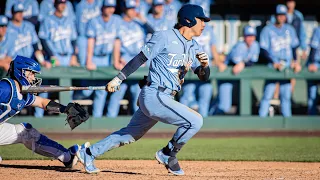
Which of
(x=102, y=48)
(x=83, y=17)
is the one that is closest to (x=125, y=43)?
(x=102, y=48)

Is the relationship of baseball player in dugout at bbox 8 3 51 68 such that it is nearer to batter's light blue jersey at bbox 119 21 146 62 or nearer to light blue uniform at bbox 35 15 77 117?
light blue uniform at bbox 35 15 77 117

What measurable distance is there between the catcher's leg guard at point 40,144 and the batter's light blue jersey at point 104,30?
4.75 m

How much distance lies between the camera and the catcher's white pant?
727 centimetres

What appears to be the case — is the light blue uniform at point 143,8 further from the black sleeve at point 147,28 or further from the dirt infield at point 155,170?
the dirt infield at point 155,170

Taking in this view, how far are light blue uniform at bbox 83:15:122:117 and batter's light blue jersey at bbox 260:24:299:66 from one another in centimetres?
259

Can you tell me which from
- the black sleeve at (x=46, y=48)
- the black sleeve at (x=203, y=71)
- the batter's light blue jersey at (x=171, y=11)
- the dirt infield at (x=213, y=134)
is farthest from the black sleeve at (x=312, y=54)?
the black sleeve at (x=203, y=71)

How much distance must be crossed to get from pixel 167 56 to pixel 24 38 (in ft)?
18.3

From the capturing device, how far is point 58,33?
12.0 m

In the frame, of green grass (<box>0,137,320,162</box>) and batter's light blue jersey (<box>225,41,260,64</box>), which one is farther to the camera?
batter's light blue jersey (<box>225,41,260,64</box>)

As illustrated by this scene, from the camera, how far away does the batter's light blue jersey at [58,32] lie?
39.3 feet

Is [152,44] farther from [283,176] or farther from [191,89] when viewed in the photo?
[191,89]

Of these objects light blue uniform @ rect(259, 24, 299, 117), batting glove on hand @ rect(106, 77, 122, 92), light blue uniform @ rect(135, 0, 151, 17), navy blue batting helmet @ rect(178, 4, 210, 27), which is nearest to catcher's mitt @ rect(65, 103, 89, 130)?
batting glove on hand @ rect(106, 77, 122, 92)

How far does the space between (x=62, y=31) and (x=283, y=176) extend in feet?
19.2

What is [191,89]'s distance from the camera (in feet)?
41.4
